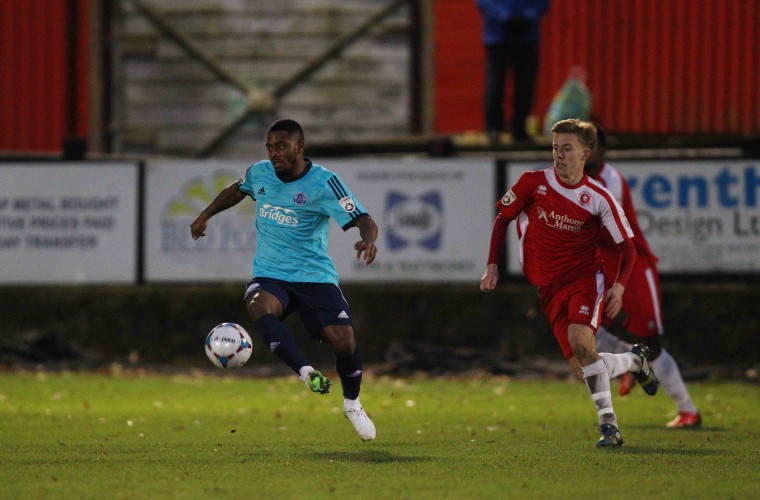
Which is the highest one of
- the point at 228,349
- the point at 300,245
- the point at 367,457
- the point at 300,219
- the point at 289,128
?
the point at 289,128

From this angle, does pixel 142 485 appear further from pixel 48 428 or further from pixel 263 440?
pixel 48 428

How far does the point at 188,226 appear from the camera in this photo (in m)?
16.5

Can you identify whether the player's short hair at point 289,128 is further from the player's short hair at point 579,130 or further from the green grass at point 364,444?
the green grass at point 364,444

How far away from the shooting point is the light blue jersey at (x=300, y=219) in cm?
935

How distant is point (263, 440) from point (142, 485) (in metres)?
2.31

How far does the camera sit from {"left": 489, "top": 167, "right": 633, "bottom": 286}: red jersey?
9.16m

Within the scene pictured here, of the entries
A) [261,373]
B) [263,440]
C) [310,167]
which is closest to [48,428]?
[263,440]

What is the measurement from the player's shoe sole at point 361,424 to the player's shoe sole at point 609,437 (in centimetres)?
147

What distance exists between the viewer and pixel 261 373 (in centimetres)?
1591

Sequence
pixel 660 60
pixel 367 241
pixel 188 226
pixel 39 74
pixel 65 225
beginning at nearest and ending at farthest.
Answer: pixel 367 241 < pixel 188 226 < pixel 65 225 < pixel 660 60 < pixel 39 74

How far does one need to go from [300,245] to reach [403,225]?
22.7ft

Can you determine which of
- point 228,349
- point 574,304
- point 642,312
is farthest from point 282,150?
point 642,312

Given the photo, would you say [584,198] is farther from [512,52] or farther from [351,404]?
[512,52]

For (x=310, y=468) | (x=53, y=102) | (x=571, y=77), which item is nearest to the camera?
(x=310, y=468)
